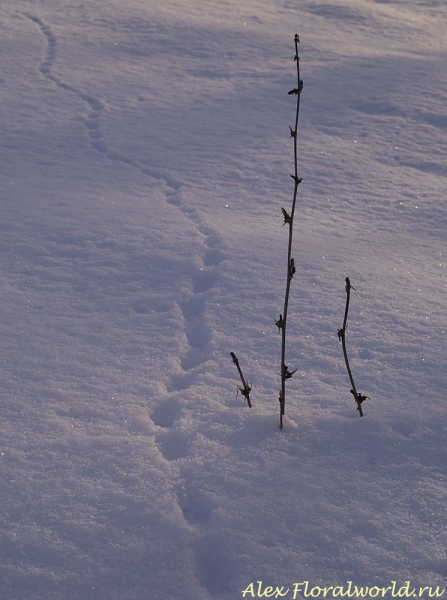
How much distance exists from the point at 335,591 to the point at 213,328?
1208 mm

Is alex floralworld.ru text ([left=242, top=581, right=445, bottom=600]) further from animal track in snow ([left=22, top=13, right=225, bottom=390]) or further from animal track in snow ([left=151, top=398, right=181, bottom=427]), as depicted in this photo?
animal track in snow ([left=22, top=13, right=225, bottom=390])

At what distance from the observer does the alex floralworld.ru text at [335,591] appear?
1.48 meters

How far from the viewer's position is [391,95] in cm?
513

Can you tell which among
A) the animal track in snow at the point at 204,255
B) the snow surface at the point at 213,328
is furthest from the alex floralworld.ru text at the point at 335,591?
the animal track in snow at the point at 204,255

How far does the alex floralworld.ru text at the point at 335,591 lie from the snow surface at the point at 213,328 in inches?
0.7

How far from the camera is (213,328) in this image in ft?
8.18

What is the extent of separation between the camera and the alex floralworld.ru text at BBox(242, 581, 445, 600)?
4.86ft

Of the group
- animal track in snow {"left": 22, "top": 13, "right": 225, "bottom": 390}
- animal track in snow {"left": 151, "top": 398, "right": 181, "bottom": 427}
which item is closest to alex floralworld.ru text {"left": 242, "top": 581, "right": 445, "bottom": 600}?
animal track in snow {"left": 151, "top": 398, "right": 181, "bottom": 427}

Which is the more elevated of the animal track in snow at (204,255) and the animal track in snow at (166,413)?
the animal track in snow at (204,255)

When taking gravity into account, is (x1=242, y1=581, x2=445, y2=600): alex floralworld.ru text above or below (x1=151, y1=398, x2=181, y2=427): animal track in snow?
above

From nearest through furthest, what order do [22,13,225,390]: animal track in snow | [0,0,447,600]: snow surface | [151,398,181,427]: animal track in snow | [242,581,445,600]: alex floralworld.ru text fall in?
1. [242,581,445,600]: alex floralworld.ru text
2. [0,0,447,600]: snow surface
3. [151,398,181,427]: animal track in snow
4. [22,13,225,390]: animal track in snow

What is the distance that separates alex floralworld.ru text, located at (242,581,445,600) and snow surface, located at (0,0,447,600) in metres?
0.02

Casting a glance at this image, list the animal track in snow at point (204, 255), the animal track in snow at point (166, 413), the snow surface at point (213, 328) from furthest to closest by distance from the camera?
the animal track in snow at point (204, 255)
the animal track in snow at point (166, 413)
the snow surface at point (213, 328)

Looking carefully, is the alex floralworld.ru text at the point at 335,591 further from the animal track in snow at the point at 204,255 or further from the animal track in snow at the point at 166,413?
the animal track in snow at the point at 204,255
